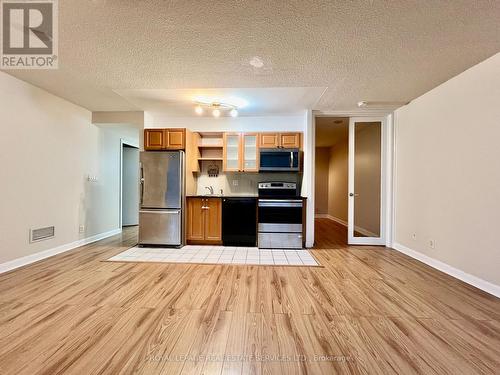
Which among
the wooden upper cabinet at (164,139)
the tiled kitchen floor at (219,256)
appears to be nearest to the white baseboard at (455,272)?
the tiled kitchen floor at (219,256)

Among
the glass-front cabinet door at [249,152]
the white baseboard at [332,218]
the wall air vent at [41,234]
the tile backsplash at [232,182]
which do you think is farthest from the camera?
the white baseboard at [332,218]

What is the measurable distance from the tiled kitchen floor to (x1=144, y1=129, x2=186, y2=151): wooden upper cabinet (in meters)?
1.84

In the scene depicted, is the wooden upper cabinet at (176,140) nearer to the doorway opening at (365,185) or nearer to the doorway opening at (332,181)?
the doorway opening at (332,181)

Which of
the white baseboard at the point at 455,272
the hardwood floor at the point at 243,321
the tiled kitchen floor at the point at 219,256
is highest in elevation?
the white baseboard at the point at 455,272

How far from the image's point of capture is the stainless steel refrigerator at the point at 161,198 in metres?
3.88

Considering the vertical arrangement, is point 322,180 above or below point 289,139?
below

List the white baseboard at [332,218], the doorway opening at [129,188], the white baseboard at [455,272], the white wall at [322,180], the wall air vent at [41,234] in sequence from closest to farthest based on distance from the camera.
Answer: the white baseboard at [455,272], the wall air vent at [41,234], the doorway opening at [129,188], the white baseboard at [332,218], the white wall at [322,180]

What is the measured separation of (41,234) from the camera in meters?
3.19

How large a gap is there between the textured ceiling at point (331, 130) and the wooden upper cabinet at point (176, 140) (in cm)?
281

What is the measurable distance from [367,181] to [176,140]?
12.4 ft

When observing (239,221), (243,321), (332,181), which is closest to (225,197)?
(239,221)

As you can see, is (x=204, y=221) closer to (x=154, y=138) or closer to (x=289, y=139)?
(x=154, y=138)

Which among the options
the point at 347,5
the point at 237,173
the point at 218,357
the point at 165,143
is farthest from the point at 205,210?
the point at 347,5

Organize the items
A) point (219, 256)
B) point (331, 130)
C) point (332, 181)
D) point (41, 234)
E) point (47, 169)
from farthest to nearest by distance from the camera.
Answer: point (332, 181) < point (331, 130) < point (219, 256) < point (47, 169) < point (41, 234)
